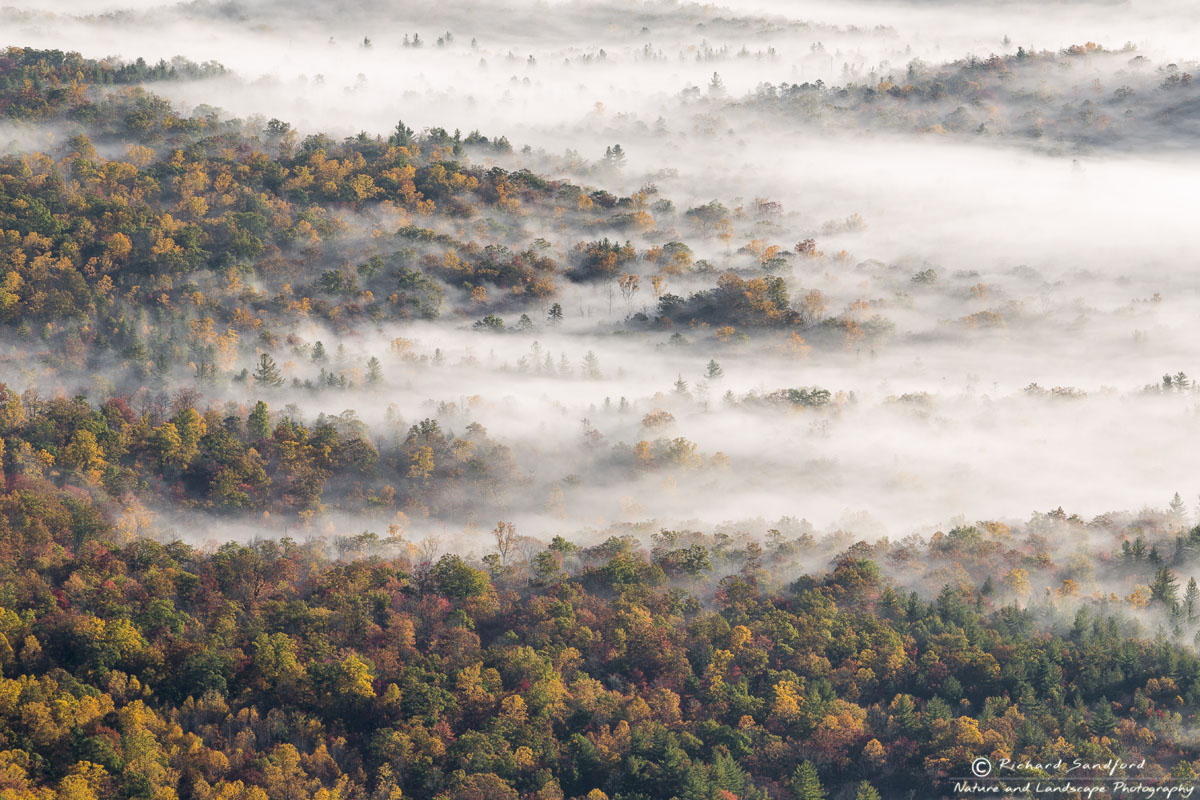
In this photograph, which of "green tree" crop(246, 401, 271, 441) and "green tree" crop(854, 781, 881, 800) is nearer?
"green tree" crop(854, 781, 881, 800)

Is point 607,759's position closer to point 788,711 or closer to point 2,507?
point 788,711

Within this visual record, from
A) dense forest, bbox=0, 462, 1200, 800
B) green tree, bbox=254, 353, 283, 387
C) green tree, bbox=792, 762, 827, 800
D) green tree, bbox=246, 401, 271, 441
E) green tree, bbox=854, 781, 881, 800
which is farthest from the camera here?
green tree, bbox=254, 353, 283, 387

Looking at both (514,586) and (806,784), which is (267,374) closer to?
(514,586)

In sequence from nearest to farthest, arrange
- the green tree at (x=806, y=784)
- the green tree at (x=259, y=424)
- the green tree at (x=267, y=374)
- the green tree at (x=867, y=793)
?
1. the green tree at (x=867, y=793)
2. the green tree at (x=806, y=784)
3. the green tree at (x=259, y=424)
4. the green tree at (x=267, y=374)

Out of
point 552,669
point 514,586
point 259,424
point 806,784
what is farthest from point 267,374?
point 806,784

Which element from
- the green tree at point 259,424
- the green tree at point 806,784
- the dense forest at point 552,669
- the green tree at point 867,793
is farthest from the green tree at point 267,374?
the green tree at point 867,793

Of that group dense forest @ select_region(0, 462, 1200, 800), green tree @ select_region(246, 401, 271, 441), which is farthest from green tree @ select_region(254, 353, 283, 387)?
dense forest @ select_region(0, 462, 1200, 800)

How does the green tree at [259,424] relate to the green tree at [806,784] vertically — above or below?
above

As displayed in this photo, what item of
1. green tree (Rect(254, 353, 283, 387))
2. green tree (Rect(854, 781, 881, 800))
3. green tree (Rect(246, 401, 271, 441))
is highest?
green tree (Rect(254, 353, 283, 387))

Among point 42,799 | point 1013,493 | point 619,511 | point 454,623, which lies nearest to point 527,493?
point 619,511

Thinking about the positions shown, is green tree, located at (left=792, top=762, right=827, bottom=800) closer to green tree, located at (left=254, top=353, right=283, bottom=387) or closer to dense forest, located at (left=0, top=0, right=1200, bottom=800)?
dense forest, located at (left=0, top=0, right=1200, bottom=800)

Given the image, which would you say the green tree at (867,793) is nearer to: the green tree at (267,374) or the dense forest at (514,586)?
the dense forest at (514,586)
